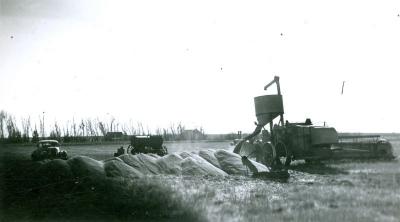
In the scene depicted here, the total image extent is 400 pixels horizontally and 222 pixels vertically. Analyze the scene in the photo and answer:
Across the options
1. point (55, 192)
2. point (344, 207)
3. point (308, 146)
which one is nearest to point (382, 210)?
point (344, 207)

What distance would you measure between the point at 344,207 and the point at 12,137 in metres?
70.8

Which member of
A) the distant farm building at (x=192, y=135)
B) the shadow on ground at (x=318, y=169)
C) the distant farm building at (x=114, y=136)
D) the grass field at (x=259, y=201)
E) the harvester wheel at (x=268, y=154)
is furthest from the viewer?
the distant farm building at (x=192, y=135)

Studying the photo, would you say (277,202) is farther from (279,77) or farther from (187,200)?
(279,77)

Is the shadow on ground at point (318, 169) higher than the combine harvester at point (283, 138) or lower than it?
lower

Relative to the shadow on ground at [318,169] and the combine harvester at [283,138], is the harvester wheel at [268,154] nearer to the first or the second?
the combine harvester at [283,138]

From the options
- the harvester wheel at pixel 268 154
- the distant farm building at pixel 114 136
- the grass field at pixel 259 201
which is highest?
the distant farm building at pixel 114 136

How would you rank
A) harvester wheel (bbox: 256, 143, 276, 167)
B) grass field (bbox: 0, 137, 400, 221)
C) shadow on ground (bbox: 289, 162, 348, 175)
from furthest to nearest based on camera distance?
harvester wheel (bbox: 256, 143, 276, 167)
shadow on ground (bbox: 289, 162, 348, 175)
grass field (bbox: 0, 137, 400, 221)

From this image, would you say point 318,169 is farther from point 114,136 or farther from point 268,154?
point 114,136

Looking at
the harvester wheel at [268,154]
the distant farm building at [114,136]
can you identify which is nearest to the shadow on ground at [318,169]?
the harvester wheel at [268,154]

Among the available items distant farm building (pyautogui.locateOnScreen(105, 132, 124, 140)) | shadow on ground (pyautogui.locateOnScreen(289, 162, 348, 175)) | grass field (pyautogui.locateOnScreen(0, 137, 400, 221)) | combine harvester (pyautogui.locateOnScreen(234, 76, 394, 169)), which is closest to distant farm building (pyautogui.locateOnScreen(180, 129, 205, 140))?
distant farm building (pyautogui.locateOnScreen(105, 132, 124, 140))

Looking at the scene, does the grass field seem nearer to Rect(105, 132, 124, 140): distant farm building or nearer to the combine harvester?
the combine harvester

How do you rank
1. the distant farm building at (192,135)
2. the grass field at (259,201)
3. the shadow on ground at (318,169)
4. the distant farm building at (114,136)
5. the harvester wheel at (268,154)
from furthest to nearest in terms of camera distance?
the distant farm building at (192,135) → the distant farm building at (114,136) → the harvester wheel at (268,154) → the shadow on ground at (318,169) → the grass field at (259,201)

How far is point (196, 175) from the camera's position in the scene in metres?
14.0

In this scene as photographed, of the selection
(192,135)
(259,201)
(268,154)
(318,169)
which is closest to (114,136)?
(192,135)
